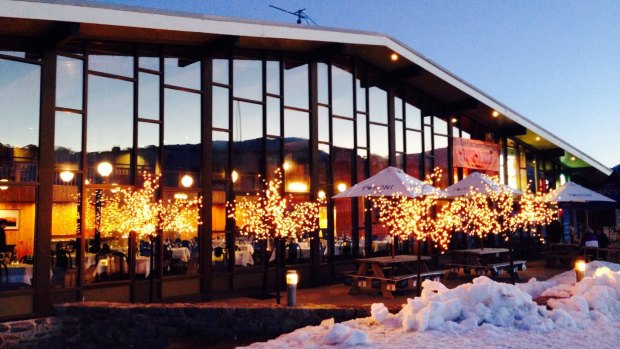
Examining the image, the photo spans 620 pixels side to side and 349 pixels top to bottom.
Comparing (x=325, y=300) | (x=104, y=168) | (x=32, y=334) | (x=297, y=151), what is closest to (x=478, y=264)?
(x=325, y=300)

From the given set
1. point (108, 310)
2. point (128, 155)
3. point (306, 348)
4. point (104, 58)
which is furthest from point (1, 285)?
point (306, 348)

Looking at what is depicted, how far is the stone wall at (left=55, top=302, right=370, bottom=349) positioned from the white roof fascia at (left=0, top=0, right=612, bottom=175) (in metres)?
4.17

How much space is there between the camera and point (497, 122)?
18.4 m

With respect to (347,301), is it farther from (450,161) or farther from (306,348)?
(450,161)

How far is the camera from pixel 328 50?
12.9 m

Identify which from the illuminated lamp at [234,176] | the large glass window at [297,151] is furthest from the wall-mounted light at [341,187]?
the illuminated lamp at [234,176]

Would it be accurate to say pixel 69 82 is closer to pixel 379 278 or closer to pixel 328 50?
pixel 328 50

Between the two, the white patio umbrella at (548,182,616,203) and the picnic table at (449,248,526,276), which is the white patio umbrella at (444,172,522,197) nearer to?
the picnic table at (449,248,526,276)

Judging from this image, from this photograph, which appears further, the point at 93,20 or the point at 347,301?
the point at 347,301

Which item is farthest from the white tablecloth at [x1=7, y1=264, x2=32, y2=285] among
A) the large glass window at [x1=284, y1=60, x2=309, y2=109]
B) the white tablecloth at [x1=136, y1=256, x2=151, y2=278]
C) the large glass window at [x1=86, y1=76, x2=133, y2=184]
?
the large glass window at [x1=284, y1=60, x2=309, y2=109]

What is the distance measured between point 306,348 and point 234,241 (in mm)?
4667

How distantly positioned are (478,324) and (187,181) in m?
5.65

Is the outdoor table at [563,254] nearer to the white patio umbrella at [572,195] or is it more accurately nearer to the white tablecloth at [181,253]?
the white patio umbrella at [572,195]

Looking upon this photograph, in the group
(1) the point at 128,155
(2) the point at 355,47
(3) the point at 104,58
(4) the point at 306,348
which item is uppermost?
(2) the point at 355,47
